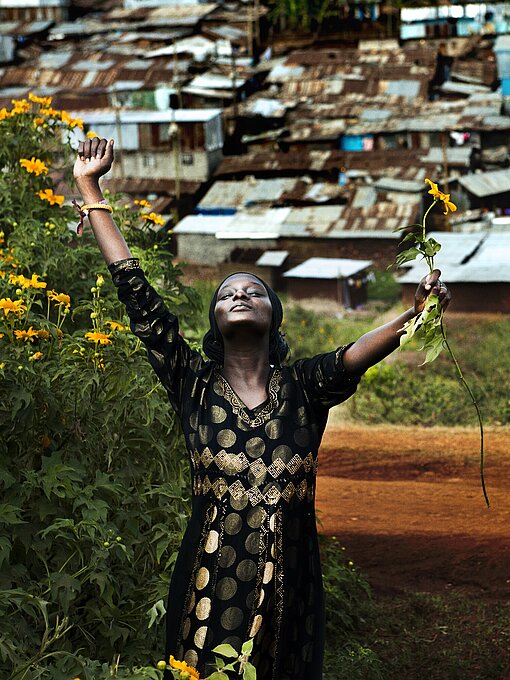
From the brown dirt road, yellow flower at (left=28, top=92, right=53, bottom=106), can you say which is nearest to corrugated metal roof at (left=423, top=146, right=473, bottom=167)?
the brown dirt road

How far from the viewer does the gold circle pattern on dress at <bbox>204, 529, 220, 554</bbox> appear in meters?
3.40

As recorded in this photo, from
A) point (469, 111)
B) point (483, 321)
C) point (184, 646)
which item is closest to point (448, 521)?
point (184, 646)

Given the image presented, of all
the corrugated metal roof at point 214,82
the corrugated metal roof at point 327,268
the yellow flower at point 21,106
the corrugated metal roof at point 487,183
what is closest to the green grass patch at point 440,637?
the yellow flower at point 21,106

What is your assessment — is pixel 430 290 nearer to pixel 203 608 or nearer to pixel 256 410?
pixel 256 410

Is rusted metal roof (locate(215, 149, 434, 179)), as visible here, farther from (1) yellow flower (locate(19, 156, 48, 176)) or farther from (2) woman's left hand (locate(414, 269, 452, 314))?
(2) woman's left hand (locate(414, 269, 452, 314))

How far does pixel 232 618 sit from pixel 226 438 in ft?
1.72

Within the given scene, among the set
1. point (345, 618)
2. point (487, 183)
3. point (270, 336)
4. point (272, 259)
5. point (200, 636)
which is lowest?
point (272, 259)

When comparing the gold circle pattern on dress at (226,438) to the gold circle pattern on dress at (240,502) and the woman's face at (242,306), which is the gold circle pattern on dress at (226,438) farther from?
the woman's face at (242,306)

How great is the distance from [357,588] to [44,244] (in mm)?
2944

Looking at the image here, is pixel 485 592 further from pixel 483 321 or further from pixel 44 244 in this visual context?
pixel 483 321

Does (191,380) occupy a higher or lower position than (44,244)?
higher

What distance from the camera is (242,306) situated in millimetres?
3404

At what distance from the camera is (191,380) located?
3.53 meters

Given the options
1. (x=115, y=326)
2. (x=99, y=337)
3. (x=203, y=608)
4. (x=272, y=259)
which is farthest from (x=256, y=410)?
(x=272, y=259)
